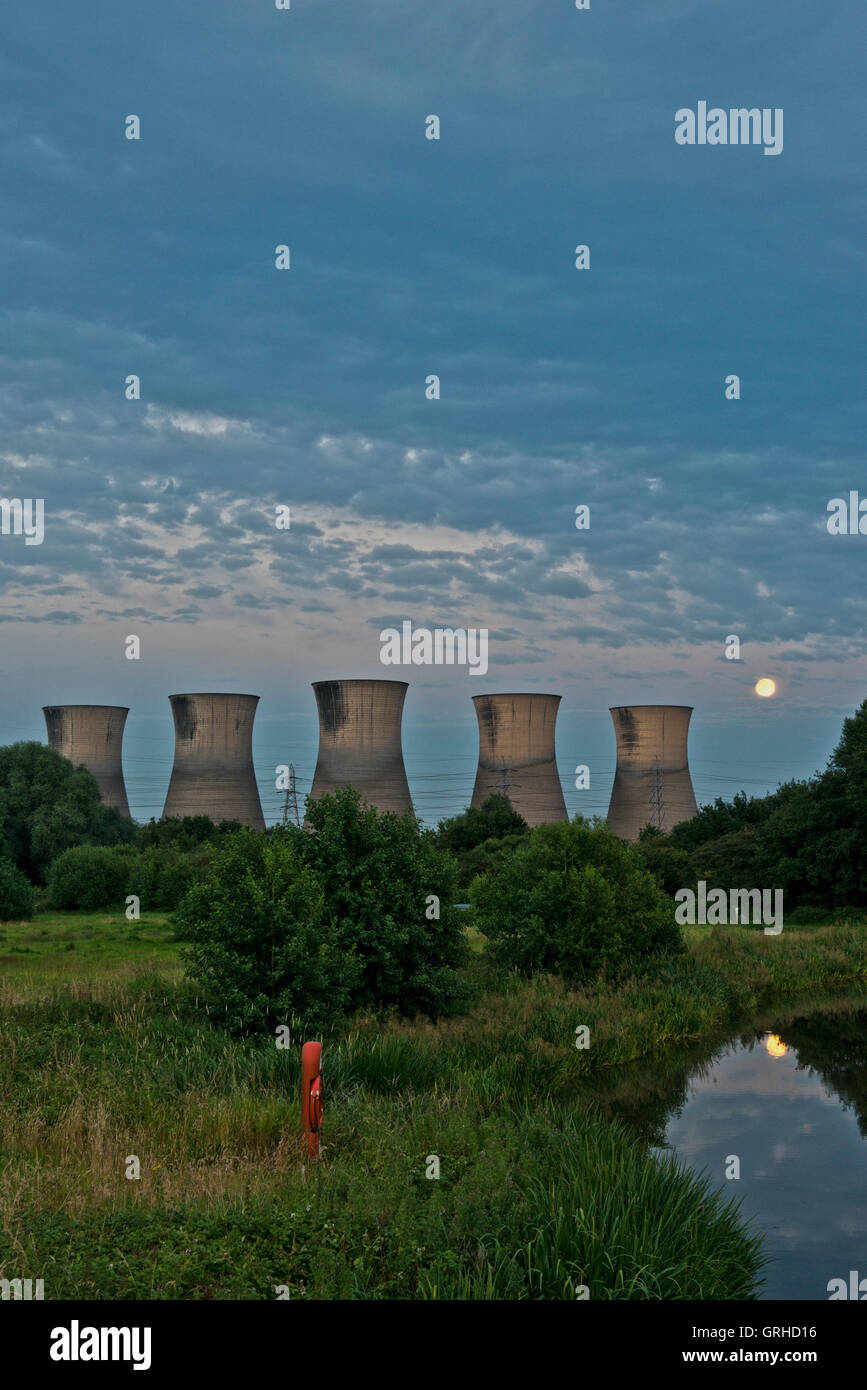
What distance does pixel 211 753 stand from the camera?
41281 mm

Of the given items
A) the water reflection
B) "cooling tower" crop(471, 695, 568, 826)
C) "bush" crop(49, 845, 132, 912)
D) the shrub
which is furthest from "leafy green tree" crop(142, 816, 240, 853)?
the water reflection

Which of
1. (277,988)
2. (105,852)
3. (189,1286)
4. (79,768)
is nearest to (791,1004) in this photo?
(277,988)

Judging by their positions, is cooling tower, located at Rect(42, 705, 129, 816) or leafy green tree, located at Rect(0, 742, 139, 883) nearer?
leafy green tree, located at Rect(0, 742, 139, 883)

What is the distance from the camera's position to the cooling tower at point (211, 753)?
4094 centimetres

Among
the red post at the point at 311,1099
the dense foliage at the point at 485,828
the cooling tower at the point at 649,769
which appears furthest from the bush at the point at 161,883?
the red post at the point at 311,1099

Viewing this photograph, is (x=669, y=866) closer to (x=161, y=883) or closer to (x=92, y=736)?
(x=161, y=883)

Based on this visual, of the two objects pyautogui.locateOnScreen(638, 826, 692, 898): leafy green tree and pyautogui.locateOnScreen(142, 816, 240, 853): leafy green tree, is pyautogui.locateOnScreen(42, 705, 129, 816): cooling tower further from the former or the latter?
pyautogui.locateOnScreen(638, 826, 692, 898): leafy green tree

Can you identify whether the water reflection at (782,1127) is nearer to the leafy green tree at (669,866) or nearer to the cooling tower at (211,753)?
the leafy green tree at (669,866)

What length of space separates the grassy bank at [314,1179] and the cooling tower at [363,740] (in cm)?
2462

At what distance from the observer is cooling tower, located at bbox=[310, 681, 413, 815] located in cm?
3741

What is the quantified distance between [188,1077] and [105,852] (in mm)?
29164

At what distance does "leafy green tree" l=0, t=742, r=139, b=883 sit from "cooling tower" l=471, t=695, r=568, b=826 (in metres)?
17.3

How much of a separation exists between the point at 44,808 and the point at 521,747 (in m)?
20.6
